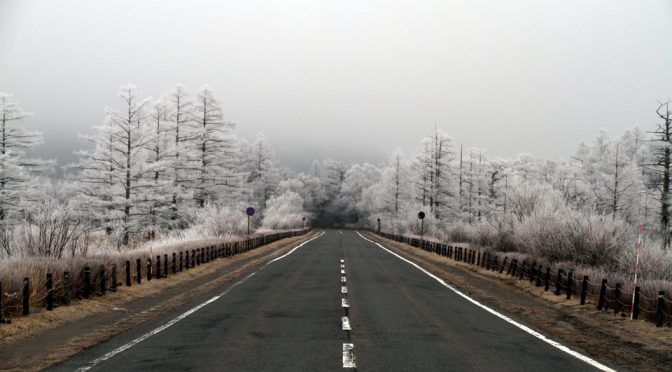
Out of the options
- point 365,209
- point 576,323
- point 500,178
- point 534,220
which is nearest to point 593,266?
point 534,220

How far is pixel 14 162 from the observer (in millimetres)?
38656

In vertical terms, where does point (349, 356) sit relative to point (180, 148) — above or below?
below

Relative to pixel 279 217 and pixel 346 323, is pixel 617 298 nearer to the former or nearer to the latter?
pixel 346 323

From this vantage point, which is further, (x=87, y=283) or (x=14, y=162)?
(x=14, y=162)

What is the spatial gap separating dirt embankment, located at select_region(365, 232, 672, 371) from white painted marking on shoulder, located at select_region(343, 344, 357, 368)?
378cm

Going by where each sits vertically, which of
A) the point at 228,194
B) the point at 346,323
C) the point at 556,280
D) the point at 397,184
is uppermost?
the point at 397,184

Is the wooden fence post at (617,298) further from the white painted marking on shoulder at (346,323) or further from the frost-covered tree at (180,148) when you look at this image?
the frost-covered tree at (180,148)

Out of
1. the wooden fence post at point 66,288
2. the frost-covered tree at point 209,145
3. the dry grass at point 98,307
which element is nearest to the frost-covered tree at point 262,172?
the frost-covered tree at point 209,145

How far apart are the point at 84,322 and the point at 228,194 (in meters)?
46.3

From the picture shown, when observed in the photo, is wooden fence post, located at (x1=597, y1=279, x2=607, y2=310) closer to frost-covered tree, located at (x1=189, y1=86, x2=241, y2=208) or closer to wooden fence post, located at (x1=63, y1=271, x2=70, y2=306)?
wooden fence post, located at (x1=63, y1=271, x2=70, y2=306)

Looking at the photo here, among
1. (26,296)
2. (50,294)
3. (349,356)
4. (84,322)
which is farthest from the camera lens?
(50,294)

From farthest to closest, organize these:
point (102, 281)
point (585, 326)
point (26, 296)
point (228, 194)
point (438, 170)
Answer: point (438, 170) < point (228, 194) < point (102, 281) < point (585, 326) < point (26, 296)

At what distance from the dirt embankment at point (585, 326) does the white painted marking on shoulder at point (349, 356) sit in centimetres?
378

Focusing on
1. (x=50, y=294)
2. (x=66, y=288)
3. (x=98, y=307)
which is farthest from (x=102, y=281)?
(x=50, y=294)
